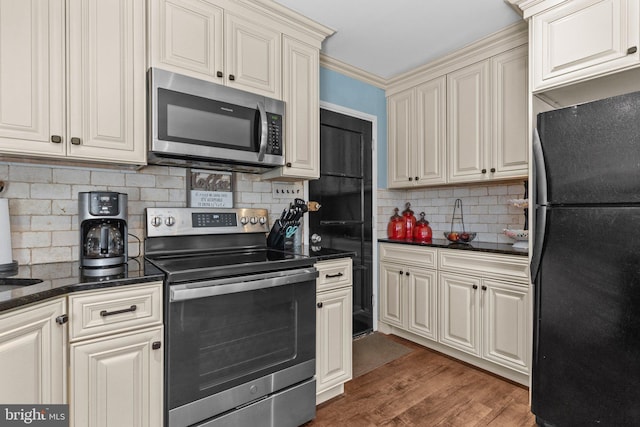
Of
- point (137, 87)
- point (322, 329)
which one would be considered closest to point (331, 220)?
point (322, 329)

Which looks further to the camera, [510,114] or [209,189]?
[510,114]

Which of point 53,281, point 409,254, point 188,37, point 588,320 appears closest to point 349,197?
point 409,254

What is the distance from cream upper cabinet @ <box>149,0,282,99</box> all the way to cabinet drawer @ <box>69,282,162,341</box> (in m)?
1.14

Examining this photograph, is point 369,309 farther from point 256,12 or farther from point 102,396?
point 256,12

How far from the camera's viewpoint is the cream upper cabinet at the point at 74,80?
54.0 inches

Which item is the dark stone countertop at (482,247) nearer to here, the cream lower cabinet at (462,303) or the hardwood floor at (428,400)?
the cream lower cabinet at (462,303)

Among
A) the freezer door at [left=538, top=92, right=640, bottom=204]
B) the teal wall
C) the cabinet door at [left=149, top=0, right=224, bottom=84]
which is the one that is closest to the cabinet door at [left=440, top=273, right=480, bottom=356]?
the freezer door at [left=538, top=92, right=640, bottom=204]

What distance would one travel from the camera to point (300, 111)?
88.3 inches

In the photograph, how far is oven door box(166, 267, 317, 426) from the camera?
1.44 metres

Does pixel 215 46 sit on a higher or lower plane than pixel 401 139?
higher

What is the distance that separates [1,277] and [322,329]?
152cm

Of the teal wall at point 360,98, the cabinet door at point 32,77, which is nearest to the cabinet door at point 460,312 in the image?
the teal wall at point 360,98

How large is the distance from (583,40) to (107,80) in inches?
96.7

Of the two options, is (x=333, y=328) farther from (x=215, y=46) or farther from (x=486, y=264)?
(x=215, y=46)
